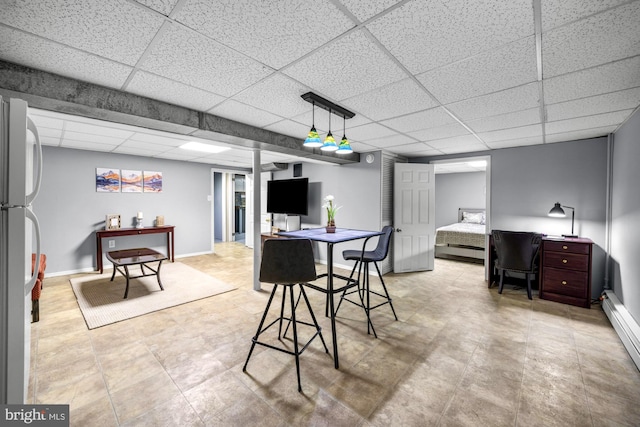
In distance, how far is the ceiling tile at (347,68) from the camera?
1.69m

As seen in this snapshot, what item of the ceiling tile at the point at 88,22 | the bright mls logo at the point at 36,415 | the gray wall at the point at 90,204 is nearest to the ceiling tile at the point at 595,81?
the ceiling tile at the point at 88,22

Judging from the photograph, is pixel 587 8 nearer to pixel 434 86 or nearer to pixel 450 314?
pixel 434 86

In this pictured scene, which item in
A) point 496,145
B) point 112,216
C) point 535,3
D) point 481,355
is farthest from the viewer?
point 112,216

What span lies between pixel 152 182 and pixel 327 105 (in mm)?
5063

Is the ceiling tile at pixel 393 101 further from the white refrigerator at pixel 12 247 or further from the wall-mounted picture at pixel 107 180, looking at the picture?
the wall-mounted picture at pixel 107 180

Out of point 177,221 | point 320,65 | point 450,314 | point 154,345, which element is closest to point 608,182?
point 450,314

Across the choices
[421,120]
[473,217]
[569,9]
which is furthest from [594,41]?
[473,217]

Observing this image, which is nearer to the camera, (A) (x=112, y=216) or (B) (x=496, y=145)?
(B) (x=496, y=145)

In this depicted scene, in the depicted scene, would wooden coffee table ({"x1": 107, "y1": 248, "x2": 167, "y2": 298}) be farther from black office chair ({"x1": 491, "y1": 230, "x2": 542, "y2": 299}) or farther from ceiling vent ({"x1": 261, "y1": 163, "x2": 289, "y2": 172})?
black office chair ({"x1": 491, "y1": 230, "x2": 542, "y2": 299})

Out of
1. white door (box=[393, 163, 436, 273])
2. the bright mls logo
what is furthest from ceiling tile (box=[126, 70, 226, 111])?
white door (box=[393, 163, 436, 273])

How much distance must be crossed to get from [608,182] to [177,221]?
7876mm

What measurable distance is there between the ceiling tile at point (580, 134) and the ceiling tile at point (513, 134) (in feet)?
0.57

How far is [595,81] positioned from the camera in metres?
2.10

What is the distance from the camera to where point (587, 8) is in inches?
52.4
